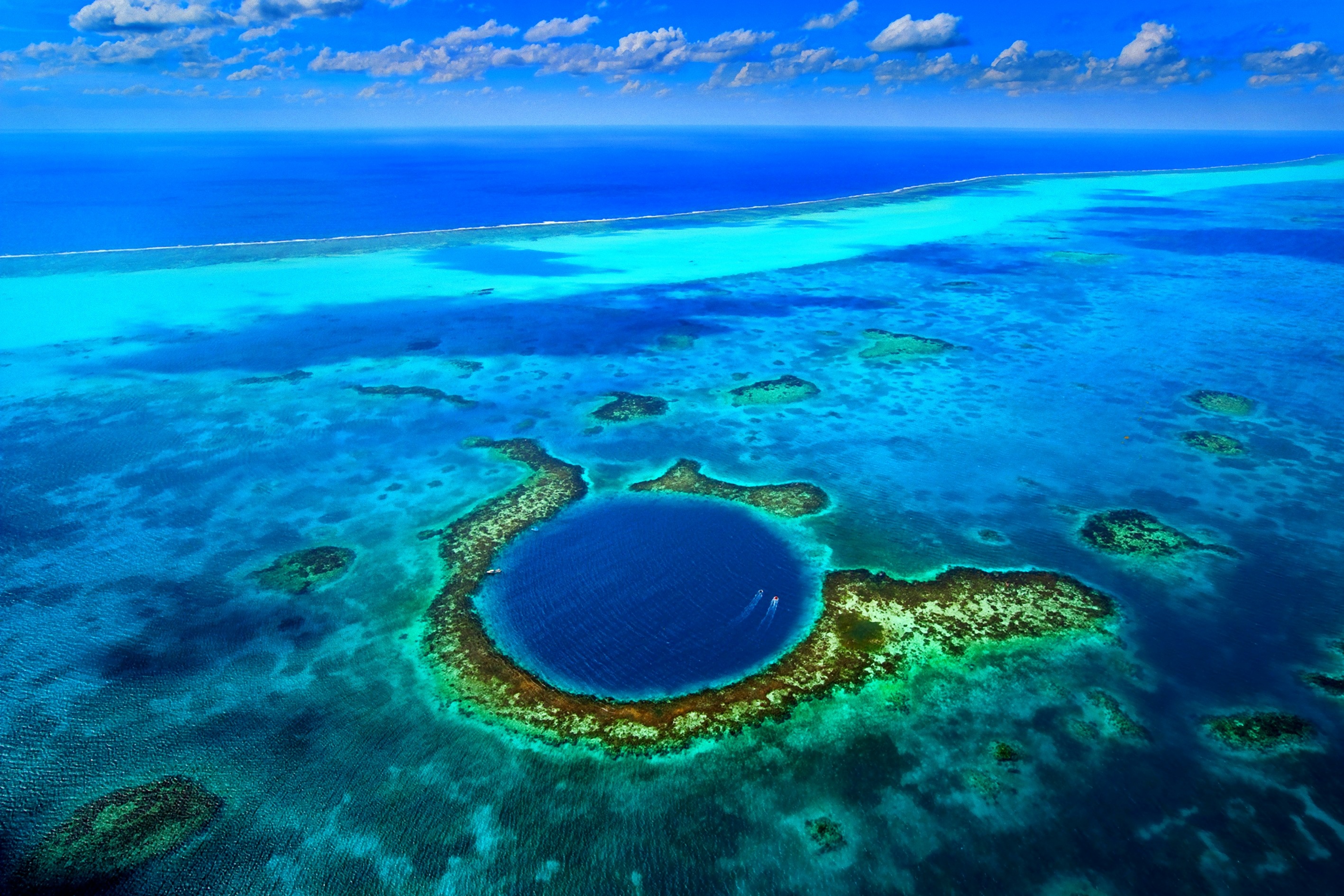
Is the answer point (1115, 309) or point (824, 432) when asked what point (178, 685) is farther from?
point (1115, 309)

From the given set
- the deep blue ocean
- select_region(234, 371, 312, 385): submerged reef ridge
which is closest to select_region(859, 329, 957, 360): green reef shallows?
select_region(234, 371, 312, 385): submerged reef ridge

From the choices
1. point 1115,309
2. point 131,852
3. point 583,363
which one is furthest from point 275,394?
point 1115,309

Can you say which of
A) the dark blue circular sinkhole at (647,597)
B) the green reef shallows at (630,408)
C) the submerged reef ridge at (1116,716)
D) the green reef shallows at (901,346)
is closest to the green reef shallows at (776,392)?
the green reef shallows at (630,408)

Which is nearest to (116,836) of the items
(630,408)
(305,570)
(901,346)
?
(305,570)

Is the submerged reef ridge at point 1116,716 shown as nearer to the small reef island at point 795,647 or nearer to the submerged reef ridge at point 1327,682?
the small reef island at point 795,647

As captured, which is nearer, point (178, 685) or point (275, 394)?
point (178, 685)

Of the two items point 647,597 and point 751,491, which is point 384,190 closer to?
point 751,491

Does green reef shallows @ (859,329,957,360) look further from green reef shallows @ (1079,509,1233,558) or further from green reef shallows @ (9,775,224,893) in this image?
green reef shallows @ (9,775,224,893)
